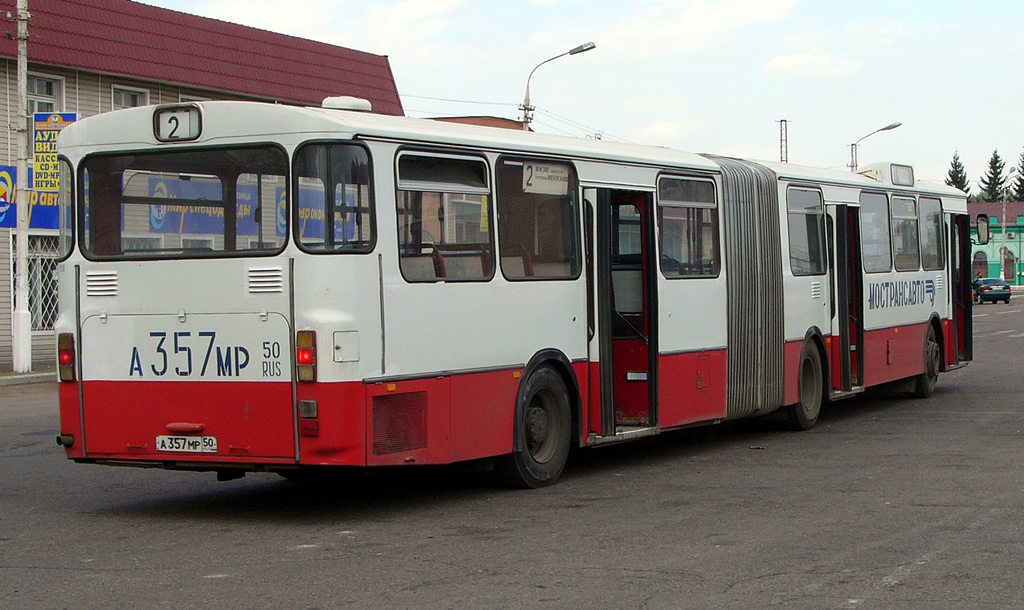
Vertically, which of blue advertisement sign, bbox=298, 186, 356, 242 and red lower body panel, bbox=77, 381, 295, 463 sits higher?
blue advertisement sign, bbox=298, 186, 356, 242

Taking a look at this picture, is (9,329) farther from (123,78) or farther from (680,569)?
(680,569)

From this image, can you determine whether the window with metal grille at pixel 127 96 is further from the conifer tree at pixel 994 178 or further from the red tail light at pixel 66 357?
the conifer tree at pixel 994 178

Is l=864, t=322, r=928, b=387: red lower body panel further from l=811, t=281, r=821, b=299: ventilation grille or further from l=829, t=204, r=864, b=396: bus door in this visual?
l=811, t=281, r=821, b=299: ventilation grille

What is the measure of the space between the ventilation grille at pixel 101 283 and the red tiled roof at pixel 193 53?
62.8ft

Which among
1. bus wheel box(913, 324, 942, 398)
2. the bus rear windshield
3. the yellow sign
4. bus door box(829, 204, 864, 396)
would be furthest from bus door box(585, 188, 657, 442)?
the yellow sign

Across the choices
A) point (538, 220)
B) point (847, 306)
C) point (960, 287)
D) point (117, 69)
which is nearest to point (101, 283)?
point (538, 220)

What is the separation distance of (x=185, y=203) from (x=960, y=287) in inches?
544

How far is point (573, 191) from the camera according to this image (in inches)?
457

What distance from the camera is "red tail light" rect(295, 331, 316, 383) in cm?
910

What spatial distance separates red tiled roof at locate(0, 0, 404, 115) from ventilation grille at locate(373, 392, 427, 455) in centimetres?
2061

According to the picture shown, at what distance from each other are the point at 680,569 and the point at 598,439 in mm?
4292

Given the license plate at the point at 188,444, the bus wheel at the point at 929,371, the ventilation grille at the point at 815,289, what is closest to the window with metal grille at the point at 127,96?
the bus wheel at the point at 929,371

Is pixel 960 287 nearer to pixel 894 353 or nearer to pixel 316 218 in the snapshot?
pixel 894 353

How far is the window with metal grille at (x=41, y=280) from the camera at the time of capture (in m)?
28.9
